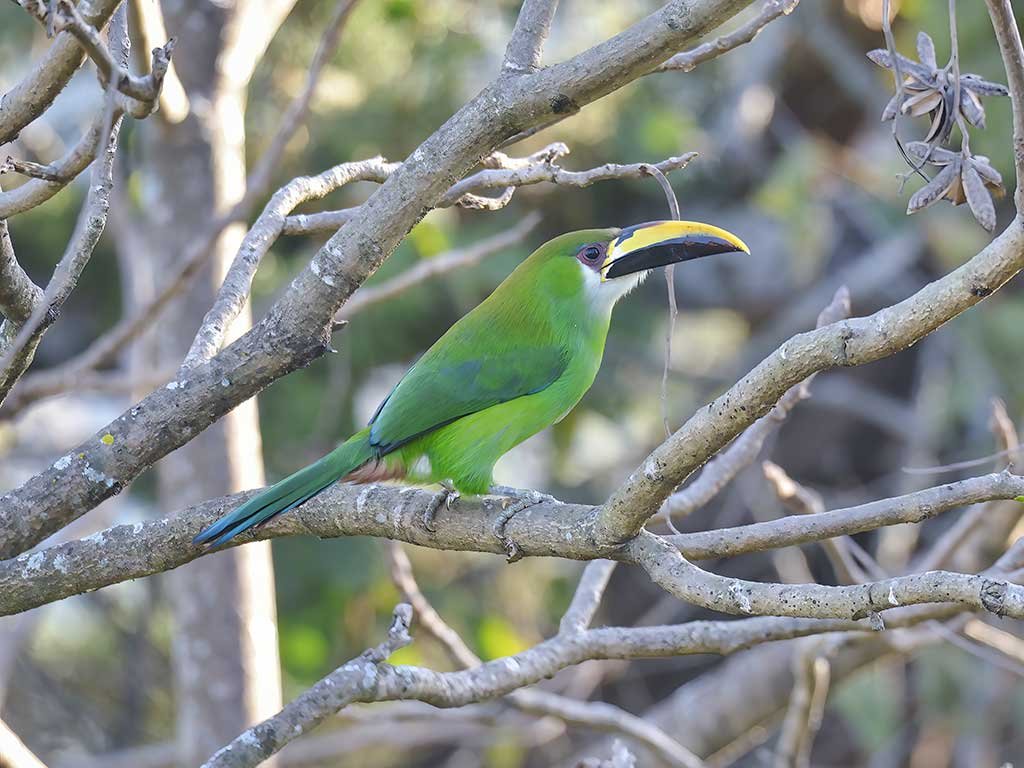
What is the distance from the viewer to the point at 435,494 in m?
2.34

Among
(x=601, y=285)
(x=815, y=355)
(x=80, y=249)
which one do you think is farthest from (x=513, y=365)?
(x=815, y=355)

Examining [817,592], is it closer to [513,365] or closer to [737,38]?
[737,38]

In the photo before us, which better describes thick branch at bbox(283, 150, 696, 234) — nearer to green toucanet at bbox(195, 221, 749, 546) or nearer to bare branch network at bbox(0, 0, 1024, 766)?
bare branch network at bbox(0, 0, 1024, 766)

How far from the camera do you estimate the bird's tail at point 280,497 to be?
6.69 ft

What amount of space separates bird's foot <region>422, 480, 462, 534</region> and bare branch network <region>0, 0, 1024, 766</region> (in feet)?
0.04

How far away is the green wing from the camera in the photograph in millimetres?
2826

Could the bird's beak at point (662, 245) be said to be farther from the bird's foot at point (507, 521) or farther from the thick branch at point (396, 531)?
the thick branch at point (396, 531)

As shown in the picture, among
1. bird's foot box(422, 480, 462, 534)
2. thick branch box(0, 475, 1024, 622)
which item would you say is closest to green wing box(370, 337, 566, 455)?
bird's foot box(422, 480, 462, 534)

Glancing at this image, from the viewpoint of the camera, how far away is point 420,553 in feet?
19.1

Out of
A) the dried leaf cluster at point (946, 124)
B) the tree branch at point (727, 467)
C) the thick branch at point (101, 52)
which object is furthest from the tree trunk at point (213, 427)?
the dried leaf cluster at point (946, 124)

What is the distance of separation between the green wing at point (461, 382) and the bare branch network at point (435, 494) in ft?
1.15

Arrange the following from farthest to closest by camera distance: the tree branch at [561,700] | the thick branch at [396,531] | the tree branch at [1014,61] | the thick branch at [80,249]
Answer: the tree branch at [561,700] < the thick branch at [80,249] < the thick branch at [396,531] < the tree branch at [1014,61]

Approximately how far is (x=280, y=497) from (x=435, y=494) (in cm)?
31

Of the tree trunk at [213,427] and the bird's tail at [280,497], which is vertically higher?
the tree trunk at [213,427]
